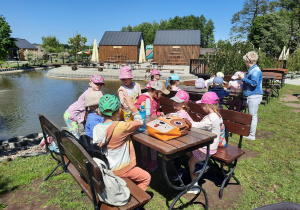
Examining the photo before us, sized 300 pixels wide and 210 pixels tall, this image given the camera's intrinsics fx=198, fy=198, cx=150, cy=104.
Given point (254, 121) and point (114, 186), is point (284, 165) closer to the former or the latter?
point (254, 121)

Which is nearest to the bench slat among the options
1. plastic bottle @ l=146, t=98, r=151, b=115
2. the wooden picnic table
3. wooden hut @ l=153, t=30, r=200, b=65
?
the wooden picnic table

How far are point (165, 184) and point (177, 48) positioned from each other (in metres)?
35.5

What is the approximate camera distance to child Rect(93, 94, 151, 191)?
7.86 ft

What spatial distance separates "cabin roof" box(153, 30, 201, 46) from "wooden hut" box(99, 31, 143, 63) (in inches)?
156

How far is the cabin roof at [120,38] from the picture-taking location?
37.6 meters

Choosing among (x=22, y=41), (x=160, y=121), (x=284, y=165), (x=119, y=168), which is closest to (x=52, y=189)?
(x=119, y=168)

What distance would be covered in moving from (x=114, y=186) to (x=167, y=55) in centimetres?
3662

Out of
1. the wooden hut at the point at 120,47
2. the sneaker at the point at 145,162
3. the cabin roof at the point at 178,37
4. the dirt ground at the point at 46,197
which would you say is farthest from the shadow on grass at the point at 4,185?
the cabin roof at the point at 178,37

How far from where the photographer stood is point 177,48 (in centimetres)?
3662

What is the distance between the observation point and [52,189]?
3326mm

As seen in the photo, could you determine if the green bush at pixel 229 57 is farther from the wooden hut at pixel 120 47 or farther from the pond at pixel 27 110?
the wooden hut at pixel 120 47

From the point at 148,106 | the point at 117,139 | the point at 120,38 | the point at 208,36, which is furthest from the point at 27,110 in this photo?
the point at 208,36

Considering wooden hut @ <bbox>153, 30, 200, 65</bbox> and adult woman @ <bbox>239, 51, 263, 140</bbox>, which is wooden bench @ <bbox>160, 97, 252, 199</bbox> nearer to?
adult woman @ <bbox>239, 51, 263, 140</bbox>

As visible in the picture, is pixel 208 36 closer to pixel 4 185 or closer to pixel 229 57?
pixel 229 57
